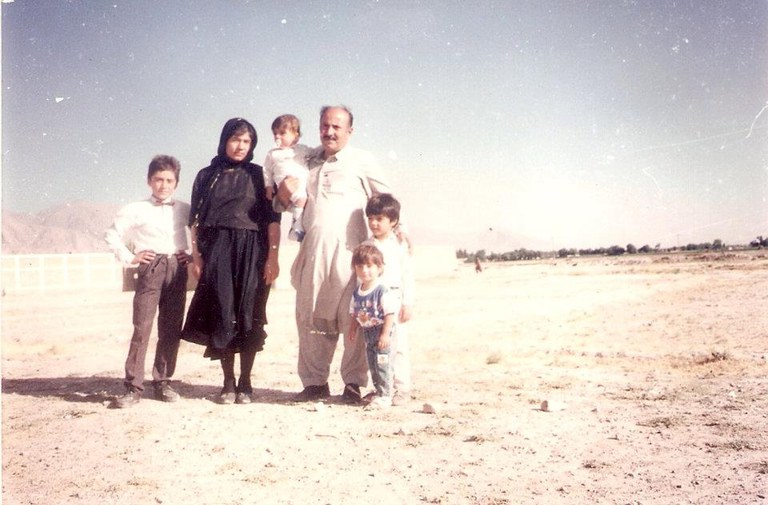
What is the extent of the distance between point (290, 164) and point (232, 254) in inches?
31.6

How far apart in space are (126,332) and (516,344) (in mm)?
6237

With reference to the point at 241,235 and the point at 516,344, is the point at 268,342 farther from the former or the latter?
the point at 241,235

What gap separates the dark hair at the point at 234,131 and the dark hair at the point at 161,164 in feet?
1.35

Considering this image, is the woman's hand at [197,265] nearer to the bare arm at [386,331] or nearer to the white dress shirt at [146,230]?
the white dress shirt at [146,230]

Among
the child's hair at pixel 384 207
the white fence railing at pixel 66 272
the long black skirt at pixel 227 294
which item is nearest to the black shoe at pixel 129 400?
the long black skirt at pixel 227 294

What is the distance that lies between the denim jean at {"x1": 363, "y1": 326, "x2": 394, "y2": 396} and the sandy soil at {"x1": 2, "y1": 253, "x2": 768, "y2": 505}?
24cm

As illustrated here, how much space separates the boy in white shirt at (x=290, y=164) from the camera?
14.9ft

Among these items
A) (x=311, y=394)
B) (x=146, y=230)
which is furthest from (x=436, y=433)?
(x=146, y=230)

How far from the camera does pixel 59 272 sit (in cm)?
2458

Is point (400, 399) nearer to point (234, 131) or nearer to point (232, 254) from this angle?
point (232, 254)

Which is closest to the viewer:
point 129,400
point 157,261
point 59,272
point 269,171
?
point 129,400

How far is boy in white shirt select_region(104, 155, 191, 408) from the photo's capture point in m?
4.51

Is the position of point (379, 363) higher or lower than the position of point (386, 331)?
lower

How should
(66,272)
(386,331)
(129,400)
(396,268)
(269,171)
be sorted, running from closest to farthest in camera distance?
(386,331) < (129,400) < (396,268) < (269,171) < (66,272)
